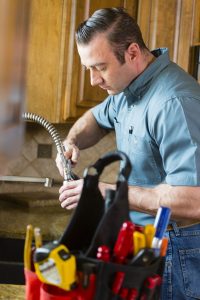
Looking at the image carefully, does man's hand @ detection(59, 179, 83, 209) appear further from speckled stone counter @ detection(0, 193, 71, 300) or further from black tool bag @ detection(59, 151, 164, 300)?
speckled stone counter @ detection(0, 193, 71, 300)

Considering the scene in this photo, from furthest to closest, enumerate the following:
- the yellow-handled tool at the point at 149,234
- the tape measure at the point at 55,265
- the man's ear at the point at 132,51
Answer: the man's ear at the point at 132,51 < the yellow-handled tool at the point at 149,234 < the tape measure at the point at 55,265

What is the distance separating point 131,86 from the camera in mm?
1500

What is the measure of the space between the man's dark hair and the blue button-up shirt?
3.7 inches

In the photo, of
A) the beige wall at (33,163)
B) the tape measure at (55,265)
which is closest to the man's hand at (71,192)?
the tape measure at (55,265)

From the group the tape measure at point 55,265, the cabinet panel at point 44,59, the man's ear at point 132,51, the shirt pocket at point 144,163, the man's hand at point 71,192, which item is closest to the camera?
the tape measure at point 55,265

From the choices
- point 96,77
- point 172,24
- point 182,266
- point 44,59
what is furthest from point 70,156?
point 172,24

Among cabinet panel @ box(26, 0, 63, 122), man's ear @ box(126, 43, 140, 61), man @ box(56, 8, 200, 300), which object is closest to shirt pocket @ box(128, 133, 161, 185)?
man @ box(56, 8, 200, 300)

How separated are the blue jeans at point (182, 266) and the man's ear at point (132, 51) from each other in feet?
1.60

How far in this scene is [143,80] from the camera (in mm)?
1492

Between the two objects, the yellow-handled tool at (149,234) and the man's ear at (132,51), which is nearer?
the yellow-handled tool at (149,234)

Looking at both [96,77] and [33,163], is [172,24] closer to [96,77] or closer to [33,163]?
[33,163]

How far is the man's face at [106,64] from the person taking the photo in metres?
1.50

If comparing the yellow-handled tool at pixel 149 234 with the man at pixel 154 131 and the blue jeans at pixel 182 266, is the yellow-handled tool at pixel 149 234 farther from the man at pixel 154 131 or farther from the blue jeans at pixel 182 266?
the blue jeans at pixel 182 266

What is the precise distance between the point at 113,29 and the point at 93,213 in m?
0.78
